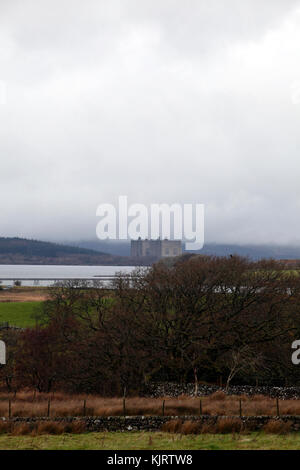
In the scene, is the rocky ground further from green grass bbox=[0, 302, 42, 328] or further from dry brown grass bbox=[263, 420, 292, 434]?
green grass bbox=[0, 302, 42, 328]

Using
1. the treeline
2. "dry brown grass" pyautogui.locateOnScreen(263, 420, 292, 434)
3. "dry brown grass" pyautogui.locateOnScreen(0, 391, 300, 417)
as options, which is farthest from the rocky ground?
"dry brown grass" pyautogui.locateOnScreen(263, 420, 292, 434)

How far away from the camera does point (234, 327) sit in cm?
4138

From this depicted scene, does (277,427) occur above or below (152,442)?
below

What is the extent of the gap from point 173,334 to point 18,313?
116 ft

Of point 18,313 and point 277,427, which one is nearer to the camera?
point 277,427

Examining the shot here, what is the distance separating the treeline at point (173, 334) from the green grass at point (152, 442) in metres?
14.2

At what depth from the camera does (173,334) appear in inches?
1565

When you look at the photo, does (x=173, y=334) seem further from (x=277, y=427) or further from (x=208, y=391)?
(x=277, y=427)

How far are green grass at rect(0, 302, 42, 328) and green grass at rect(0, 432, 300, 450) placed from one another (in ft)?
120

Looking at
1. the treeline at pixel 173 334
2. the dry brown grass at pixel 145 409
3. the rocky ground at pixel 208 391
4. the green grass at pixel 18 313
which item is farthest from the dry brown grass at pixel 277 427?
the green grass at pixel 18 313

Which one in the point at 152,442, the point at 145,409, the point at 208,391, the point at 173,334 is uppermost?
the point at 173,334

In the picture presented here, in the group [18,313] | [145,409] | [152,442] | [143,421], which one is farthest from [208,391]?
[18,313]

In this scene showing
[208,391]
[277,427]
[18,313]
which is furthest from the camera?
[18,313]
